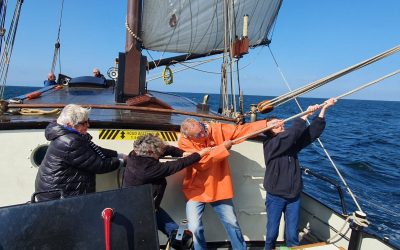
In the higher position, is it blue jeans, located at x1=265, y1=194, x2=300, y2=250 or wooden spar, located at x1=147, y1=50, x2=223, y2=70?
wooden spar, located at x1=147, y1=50, x2=223, y2=70

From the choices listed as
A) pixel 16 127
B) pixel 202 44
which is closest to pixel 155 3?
pixel 202 44

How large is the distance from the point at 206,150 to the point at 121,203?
4.65ft

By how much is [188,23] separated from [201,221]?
4.94 m

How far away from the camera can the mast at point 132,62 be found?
19.4 feet

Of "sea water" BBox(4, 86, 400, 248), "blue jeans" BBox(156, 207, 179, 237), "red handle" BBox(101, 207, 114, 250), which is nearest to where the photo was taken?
"red handle" BBox(101, 207, 114, 250)

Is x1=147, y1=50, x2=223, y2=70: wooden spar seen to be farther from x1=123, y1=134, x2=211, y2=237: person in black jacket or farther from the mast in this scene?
x1=123, y1=134, x2=211, y2=237: person in black jacket

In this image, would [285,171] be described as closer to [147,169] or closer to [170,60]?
[147,169]

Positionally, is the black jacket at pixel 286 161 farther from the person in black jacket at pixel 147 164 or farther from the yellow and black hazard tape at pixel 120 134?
the yellow and black hazard tape at pixel 120 134

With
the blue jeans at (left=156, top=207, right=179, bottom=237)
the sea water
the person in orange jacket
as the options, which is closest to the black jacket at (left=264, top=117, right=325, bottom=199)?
the person in orange jacket

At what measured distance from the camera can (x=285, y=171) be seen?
400 cm

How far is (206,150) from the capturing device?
372cm

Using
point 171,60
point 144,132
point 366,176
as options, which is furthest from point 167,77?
point 366,176

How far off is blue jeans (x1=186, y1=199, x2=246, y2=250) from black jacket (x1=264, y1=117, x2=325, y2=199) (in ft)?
1.88

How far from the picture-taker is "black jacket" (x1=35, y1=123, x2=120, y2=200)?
308 cm
